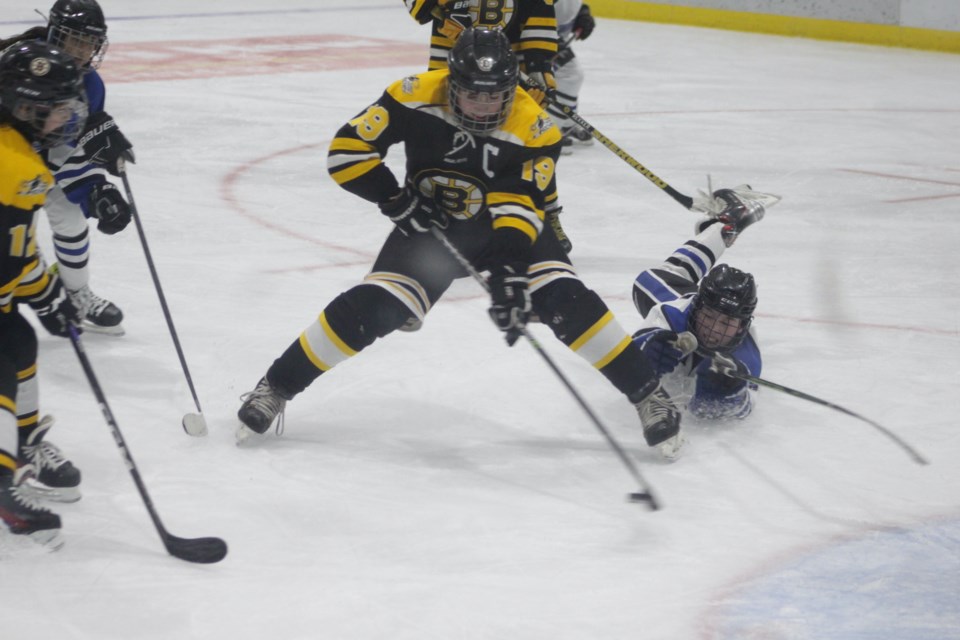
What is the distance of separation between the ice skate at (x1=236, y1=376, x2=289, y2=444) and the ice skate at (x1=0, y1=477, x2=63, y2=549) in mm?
599

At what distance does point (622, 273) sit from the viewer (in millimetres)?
4336

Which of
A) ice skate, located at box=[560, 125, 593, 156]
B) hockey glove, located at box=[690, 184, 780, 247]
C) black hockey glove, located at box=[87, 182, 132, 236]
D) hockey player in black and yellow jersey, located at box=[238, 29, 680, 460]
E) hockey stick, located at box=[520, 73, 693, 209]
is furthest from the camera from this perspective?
ice skate, located at box=[560, 125, 593, 156]

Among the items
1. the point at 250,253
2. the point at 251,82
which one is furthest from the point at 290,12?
the point at 250,253

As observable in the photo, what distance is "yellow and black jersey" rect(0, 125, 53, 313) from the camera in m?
2.24

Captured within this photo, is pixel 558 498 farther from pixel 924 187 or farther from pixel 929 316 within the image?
pixel 924 187

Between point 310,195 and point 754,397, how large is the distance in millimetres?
2634

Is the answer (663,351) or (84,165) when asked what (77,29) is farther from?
(663,351)

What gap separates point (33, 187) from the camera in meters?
2.27

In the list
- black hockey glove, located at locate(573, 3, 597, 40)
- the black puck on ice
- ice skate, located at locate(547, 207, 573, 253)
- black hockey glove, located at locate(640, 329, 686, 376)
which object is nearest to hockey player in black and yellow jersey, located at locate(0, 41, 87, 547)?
the black puck on ice

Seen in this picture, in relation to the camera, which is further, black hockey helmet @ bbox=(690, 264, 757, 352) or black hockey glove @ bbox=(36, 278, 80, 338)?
black hockey helmet @ bbox=(690, 264, 757, 352)

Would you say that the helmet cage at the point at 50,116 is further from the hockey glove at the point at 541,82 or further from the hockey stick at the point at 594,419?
the hockey glove at the point at 541,82

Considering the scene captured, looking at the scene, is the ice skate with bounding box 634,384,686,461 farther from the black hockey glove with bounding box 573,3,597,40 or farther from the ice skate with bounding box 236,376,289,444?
the black hockey glove with bounding box 573,3,597,40

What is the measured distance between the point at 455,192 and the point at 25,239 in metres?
1.02

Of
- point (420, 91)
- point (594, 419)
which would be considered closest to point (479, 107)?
point (420, 91)
